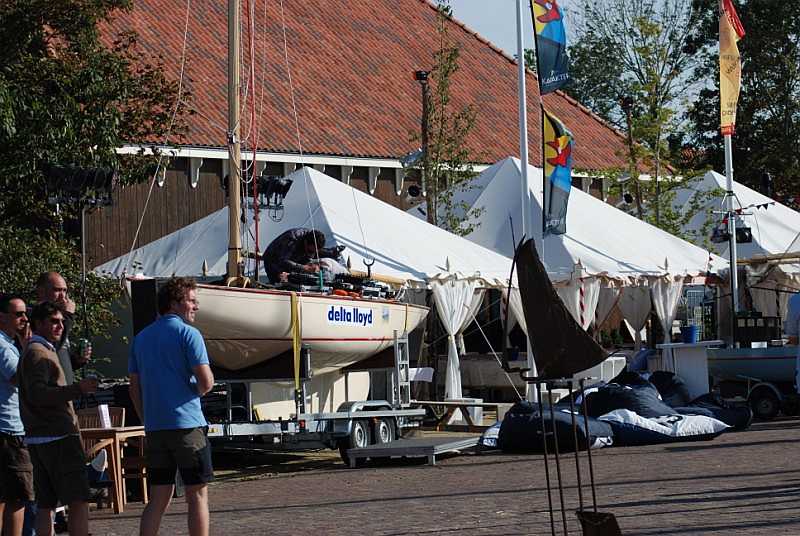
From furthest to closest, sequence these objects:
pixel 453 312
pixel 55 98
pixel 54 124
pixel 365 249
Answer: pixel 453 312 < pixel 365 249 < pixel 55 98 < pixel 54 124

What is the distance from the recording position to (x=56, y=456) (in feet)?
30.2

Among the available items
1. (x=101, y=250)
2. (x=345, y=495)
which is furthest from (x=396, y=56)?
(x=345, y=495)

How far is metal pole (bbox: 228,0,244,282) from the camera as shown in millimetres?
19375

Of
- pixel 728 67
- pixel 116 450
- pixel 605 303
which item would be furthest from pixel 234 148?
pixel 728 67

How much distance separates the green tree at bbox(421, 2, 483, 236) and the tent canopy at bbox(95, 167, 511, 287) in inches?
147

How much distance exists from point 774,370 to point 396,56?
24.8 metres

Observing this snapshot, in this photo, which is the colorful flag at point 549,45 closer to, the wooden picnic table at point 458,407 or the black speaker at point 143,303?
the wooden picnic table at point 458,407

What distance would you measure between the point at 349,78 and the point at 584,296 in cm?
1788

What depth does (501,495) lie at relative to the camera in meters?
13.2

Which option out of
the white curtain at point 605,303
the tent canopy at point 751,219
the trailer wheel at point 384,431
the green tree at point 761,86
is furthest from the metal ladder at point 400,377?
the green tree at point 761,86

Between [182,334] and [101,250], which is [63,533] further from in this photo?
[101,250]

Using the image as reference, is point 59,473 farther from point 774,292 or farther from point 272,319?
point 774,292

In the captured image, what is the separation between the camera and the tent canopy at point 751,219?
35.6 m

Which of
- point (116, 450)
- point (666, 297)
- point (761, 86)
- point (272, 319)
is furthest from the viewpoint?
point (761, 86)
